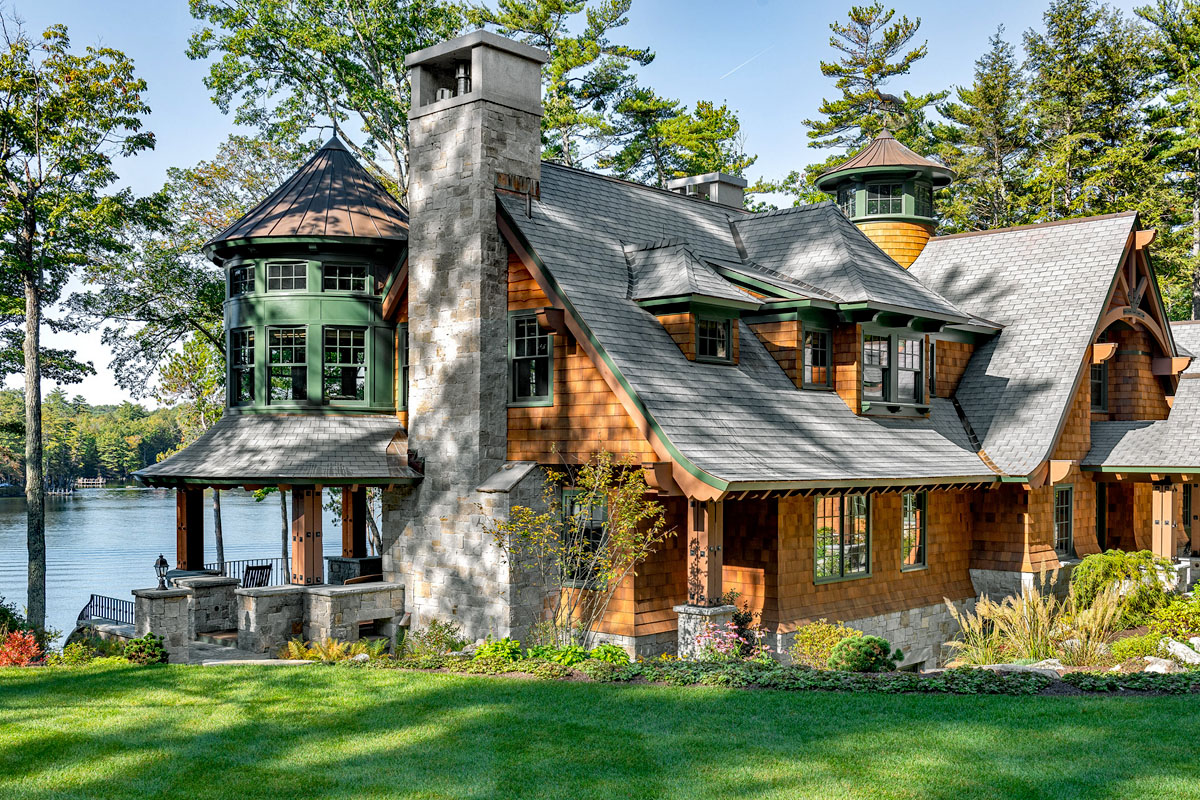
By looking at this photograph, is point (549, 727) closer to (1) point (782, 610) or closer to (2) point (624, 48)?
(1) point (782, 610)

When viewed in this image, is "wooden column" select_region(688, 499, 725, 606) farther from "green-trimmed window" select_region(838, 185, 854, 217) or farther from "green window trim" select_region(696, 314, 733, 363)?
"green-trimmed window" select_region(838, 185, 854, 217)

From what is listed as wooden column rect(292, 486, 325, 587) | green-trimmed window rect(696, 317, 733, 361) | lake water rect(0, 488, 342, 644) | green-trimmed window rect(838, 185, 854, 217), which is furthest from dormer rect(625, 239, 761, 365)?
lake water rect(0, 488, 342, 644)

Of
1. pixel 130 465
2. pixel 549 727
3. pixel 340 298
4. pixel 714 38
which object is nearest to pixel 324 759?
pixel 549 727

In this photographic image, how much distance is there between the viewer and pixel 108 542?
5756 cm

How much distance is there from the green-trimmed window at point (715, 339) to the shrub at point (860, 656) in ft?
17.9

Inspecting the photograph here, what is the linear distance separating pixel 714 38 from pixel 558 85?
9314 millimetres

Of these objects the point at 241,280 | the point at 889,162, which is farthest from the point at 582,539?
the point at 889,162

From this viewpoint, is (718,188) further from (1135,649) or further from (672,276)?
(1135,649)

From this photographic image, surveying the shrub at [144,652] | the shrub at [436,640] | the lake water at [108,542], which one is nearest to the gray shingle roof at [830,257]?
the shrub at [436,640]

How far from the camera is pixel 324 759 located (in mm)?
8617

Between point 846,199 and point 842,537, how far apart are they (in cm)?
1154

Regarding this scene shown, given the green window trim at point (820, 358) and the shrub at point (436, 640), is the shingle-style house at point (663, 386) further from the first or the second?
the shrub at point (436, 640)

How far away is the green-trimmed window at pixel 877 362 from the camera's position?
61.0ft

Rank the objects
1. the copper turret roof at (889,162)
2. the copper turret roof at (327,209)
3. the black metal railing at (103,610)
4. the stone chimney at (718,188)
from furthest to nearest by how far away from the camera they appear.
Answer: the copper turret roof at (889,162) < the stone chimney at (718,188) < the black metal railing at (103,610) < the copper turret roof at (327,209)
